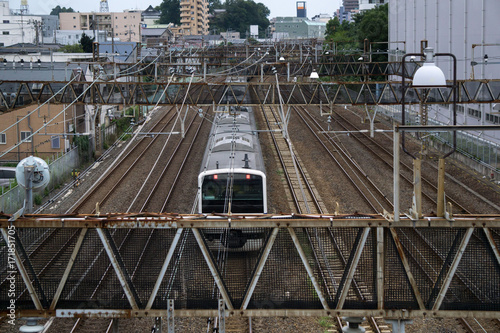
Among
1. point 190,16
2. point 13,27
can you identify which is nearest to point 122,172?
point 13,27

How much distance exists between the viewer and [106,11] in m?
97.4

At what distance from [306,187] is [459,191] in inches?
192

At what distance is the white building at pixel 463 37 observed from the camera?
25.1 metres

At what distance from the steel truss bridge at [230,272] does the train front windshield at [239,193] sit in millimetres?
6242

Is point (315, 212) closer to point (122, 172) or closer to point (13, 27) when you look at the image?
point (122, 172)

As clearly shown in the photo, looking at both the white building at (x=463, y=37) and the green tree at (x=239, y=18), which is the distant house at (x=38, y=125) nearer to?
the white building at (x=463, y=37)

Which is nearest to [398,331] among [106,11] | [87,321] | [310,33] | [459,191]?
[87,321]

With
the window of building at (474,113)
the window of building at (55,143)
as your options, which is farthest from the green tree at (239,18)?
the window of building at (55,143)

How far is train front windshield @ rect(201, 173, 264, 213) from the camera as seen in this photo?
45.0ft

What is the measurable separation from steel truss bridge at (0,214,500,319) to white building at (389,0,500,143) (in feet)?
50.1

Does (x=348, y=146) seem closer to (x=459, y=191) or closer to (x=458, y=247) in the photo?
(x=459, y=191)

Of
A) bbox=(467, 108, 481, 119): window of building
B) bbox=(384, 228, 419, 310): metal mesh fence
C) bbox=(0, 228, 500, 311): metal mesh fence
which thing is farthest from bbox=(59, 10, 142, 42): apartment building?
bbox=(384, 228, 419, 310): metal mesh fence

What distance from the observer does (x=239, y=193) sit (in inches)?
542

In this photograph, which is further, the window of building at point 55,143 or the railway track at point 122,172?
the window of building at point 55,143
